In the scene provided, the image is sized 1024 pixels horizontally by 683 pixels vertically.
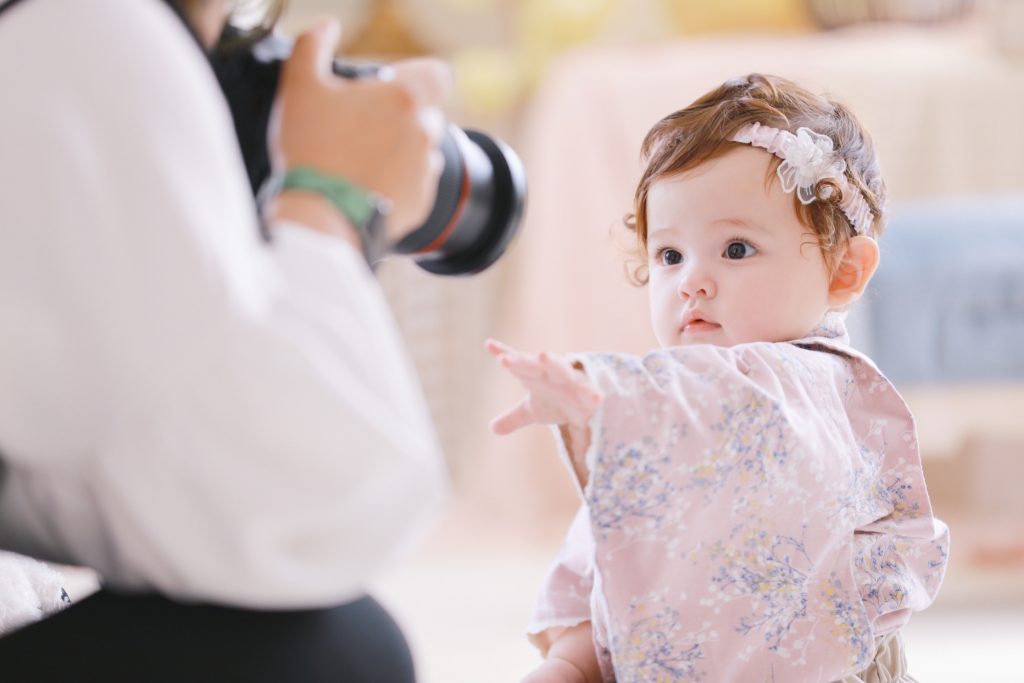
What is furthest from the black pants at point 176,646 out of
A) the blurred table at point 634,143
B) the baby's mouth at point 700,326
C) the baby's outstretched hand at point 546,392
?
the blurred table at point 634,143

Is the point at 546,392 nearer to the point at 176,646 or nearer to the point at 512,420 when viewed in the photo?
the point at 512,420

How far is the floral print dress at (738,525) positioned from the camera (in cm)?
90

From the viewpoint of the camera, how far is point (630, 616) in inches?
36.6

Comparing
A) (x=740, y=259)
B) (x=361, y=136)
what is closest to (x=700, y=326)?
(x=740, y=259)

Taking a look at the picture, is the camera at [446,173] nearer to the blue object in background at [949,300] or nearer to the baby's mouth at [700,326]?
the baby's mouth at [700,326]

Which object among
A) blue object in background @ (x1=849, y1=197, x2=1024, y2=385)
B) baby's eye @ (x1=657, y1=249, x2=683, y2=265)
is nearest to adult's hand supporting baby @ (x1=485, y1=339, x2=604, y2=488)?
baby's eye @ (x1=657, y1=249, x2=683, y2=265)

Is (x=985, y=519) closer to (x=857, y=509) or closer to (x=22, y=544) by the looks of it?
(x=857, y=509)

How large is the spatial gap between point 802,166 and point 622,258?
62 centimetres

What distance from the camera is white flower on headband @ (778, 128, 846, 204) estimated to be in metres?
1.02

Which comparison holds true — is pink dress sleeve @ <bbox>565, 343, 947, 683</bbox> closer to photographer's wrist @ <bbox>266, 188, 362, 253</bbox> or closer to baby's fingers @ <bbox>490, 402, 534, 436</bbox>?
baby's fingers @ <bbox>490, 402, 534, 436</bbox>

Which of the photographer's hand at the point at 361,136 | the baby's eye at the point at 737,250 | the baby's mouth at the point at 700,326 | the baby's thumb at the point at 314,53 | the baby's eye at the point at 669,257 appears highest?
the baby's thumb at the point at 314,53

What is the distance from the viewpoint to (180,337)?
62cm

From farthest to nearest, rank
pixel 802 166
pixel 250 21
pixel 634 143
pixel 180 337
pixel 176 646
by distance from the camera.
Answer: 1. pixel 634 143
2. pixel 802 166
3. pixel 250 21
4. pixel 176 646
5. pixel 180 337

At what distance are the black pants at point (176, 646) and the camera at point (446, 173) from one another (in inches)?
10.2
